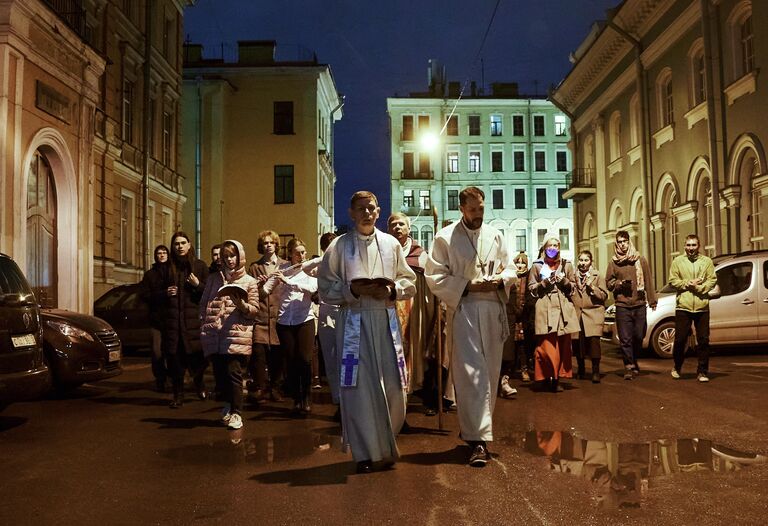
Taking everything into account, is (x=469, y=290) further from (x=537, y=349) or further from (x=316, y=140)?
(x=316, y=140)

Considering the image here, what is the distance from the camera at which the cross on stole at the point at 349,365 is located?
18.9 ft

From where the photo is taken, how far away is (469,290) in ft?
20.5

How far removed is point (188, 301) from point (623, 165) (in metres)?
21.2

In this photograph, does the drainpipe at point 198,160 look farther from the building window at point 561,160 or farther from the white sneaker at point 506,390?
the building window at point 561,160

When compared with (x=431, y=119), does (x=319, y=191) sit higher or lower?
lower

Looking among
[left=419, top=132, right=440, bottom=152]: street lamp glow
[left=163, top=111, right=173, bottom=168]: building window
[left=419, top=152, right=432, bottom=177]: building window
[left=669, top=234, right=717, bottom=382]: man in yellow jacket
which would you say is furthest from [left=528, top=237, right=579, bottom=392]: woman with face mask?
[left=419, top=152, right=432, bottom=177]: building window

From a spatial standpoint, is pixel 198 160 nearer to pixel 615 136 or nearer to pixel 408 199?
pixel 615 136

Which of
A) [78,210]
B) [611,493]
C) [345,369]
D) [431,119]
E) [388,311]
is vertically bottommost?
[611,493]

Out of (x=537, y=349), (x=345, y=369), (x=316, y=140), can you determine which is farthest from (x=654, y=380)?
(x=316, y=140)

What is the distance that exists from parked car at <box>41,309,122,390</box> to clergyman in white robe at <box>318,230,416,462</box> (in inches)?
208

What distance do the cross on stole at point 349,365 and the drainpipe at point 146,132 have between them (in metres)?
19.7

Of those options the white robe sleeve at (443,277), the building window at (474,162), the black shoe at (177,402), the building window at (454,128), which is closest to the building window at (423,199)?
the building window at (474,162)

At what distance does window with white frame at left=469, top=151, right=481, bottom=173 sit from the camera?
67250 mm

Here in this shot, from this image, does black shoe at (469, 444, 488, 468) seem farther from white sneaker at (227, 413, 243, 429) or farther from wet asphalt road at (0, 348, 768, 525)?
white sneaker at (227, 413, 243, 429)
